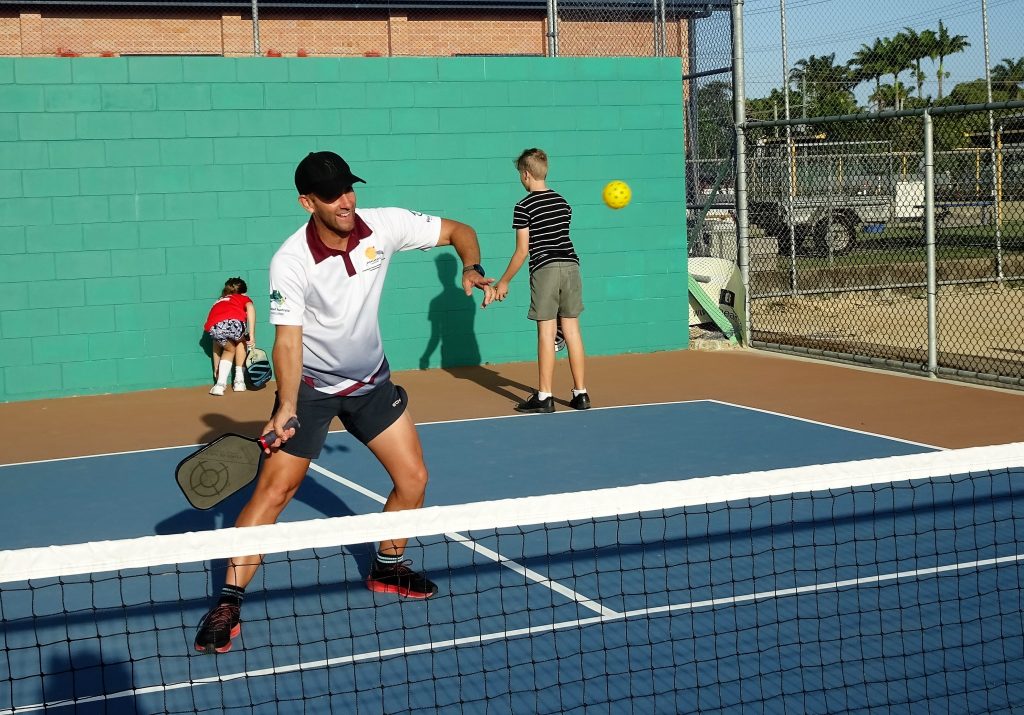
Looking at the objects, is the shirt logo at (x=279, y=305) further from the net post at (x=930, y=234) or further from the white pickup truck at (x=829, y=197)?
the white pickup truck at (x=829, y=197)

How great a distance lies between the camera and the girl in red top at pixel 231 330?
11805 mm

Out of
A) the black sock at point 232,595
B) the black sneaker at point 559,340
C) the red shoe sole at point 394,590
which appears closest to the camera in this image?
the black sock at point 232,595

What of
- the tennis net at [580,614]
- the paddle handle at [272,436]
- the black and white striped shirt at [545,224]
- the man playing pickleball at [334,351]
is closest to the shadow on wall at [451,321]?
the black and white striped shirt at [545,224]

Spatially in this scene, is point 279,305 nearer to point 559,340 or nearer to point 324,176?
point 324,176

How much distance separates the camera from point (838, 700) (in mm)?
4504

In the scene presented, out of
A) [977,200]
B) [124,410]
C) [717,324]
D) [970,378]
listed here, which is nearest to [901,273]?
[977,200]

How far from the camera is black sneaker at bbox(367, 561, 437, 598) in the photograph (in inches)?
224

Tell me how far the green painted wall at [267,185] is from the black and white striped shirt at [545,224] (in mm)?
2985

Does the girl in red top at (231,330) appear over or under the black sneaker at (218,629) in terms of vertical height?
over

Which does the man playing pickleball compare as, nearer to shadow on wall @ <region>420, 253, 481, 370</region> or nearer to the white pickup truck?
shadow on wall @ <region>420, 253, 481, 370</region>

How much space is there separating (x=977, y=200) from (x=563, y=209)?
1043 cm

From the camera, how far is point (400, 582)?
5738 mm

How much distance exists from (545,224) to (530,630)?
539 centimetres

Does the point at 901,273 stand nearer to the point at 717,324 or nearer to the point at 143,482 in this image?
the point at 717,324
